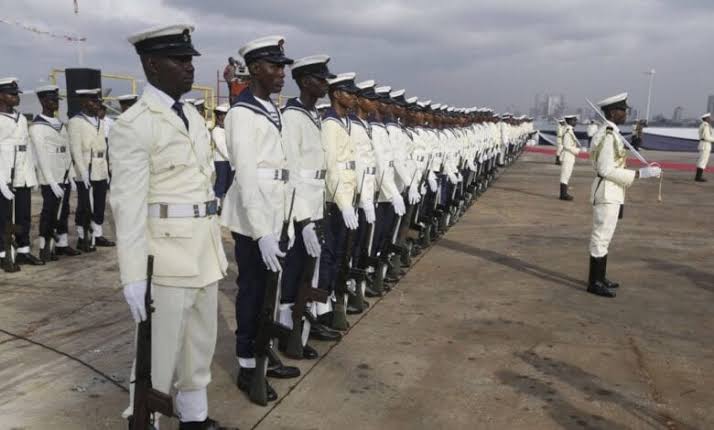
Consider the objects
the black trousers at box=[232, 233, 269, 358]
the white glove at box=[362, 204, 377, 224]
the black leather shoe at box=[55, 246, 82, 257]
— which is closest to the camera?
the black trousers at box=[232, 233, 269, 358]

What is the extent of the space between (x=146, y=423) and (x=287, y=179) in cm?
157

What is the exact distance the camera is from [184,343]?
9.37 feet

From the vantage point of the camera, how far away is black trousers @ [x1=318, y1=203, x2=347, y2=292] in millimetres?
4617

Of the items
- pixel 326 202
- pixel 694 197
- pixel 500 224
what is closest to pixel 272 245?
pixel 326 202

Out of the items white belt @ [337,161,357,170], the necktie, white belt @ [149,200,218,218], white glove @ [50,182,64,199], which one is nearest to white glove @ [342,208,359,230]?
white belt @ [337,161,357,170]

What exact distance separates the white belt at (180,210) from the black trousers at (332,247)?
192 centimetres

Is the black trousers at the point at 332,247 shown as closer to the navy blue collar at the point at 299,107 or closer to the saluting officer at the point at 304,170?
the saluting officer at the point at 304,170

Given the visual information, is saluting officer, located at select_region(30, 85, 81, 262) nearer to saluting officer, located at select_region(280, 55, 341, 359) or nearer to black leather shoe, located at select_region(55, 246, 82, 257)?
black leather shoe, located at select_region(55, 246, 82, 257)

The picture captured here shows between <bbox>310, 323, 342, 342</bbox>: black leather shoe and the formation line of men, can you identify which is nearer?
the formation line of men

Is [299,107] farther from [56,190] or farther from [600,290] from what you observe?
[56,190]

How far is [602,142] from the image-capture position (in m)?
5.88

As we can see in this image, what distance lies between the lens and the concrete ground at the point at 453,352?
3.38m

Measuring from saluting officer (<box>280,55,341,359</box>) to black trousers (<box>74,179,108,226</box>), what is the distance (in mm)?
4326

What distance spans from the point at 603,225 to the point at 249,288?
3.96 meters
